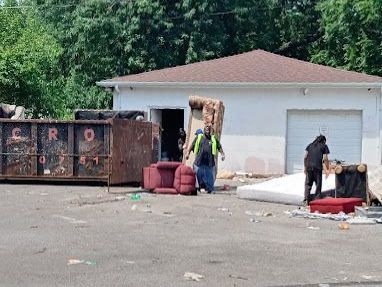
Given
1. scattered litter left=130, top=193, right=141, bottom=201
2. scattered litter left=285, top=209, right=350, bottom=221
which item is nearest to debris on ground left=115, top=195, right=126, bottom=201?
scattered litter left=130, top=193, right=141, bottom=201

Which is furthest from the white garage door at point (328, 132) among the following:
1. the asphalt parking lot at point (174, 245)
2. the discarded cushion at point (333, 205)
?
the discarded cushion at point (333, 205)

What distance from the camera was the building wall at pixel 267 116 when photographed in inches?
1021

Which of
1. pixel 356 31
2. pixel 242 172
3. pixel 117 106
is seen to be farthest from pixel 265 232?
pixel 356 31

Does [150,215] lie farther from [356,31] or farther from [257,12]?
[257,12]

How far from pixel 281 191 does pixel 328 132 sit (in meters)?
9.28

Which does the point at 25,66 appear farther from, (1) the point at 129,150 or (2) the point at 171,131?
(1) the point at 129,150

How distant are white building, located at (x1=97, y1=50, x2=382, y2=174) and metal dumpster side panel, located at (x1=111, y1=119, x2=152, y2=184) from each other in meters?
5.86

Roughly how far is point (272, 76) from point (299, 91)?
1.17 m

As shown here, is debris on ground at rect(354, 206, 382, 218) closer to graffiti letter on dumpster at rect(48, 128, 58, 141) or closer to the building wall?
graffiti letter on dumpster at rect(48, 128, 58, 141)

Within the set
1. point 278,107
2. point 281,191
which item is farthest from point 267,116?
point 281,191

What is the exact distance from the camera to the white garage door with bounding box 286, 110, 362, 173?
1031 inches

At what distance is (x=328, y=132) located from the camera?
26375 millimetres

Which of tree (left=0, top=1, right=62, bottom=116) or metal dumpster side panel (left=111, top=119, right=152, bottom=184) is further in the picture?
tree (left=0, top=1, right=62, bottom=116)

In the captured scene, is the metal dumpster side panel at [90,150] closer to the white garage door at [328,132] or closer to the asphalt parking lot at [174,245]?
the asphalt parking lot at [174,245]
